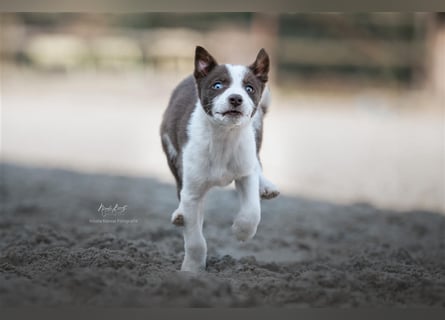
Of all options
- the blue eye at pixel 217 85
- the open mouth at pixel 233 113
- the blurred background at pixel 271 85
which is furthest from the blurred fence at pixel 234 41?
the open mouth at pixel 233 113

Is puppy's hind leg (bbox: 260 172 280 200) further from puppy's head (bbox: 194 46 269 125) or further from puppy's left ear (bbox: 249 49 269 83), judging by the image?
puppy's left ear (bbox: 249 49 269 83)

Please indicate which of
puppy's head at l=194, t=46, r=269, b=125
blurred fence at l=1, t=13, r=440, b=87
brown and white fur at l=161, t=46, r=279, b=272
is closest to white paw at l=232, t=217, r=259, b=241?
brown and white fur at l=161, t=46, r=279, b=272

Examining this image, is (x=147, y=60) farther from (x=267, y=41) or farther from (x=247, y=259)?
(x=247, y=259)

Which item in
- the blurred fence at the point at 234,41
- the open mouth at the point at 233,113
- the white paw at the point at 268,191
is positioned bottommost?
the white paw at the point at 268,191

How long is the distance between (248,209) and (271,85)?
858cm

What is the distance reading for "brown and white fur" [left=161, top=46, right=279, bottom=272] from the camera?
345cm

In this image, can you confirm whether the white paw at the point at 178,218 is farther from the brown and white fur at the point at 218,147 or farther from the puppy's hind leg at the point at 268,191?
the puppy's hind leg at the point at 268,191

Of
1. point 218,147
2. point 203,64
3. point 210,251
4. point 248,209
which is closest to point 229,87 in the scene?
point 203,64

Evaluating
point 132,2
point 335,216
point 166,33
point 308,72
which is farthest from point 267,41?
point 132,2

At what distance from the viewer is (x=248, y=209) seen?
140 inches

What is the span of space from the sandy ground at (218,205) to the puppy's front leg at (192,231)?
143 millimetres

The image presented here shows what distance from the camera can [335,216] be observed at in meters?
5.85

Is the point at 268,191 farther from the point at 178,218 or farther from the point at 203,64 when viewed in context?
the point at 203,64

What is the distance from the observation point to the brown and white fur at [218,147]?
3445mm
